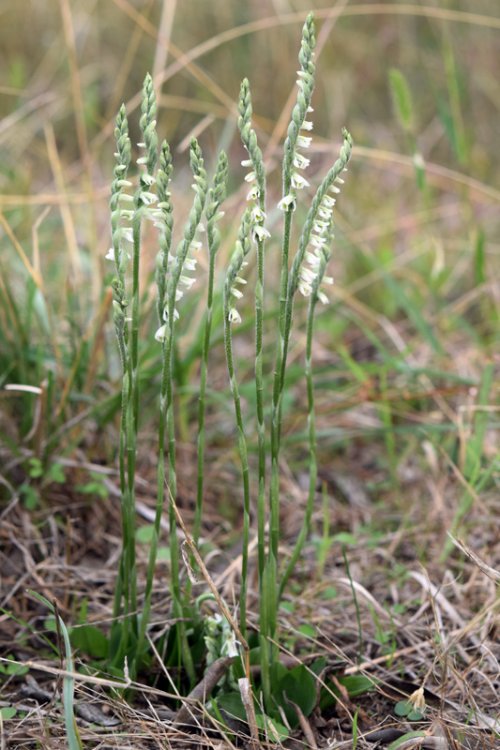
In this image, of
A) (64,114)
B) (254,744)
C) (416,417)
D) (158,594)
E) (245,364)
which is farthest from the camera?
(64,114)

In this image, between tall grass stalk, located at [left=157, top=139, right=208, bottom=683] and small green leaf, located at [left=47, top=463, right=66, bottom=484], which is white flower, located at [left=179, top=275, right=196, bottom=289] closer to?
tall grass stalk, located at [left=157, top=139, right=208, bottom=683]

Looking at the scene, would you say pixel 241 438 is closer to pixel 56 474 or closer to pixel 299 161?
pixel 299 161

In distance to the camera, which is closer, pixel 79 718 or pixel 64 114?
pixel 79 718

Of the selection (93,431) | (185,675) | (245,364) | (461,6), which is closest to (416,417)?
(245,364)

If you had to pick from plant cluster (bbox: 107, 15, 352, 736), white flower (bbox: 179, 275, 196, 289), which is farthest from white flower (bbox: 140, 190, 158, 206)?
Result: white flower (bbox: 179, 275, 196, 289)

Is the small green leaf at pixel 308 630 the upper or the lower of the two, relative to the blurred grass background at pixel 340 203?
lower

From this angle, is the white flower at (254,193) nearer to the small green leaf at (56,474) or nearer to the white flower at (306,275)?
the white flower at (306,275)

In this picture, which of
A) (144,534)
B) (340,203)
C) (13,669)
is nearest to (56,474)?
(144,534)

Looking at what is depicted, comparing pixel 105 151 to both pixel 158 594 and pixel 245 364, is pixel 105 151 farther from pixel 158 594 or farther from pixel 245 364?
pixel 158 594

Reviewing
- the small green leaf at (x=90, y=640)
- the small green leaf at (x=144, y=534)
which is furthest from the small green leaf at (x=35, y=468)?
the small green leaf at (x=90, y=640)
